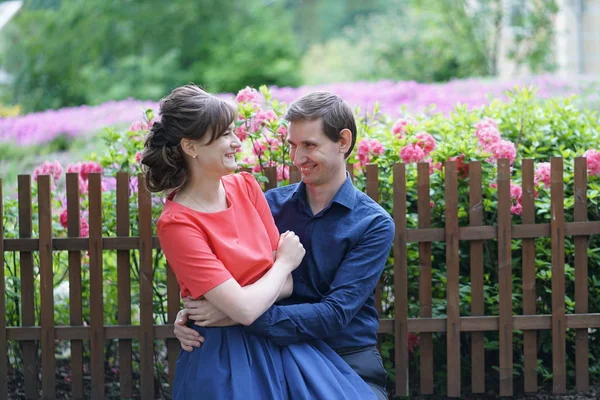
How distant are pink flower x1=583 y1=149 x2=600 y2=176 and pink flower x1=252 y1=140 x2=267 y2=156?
64.9 inches

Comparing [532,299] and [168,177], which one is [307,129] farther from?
[532,299]

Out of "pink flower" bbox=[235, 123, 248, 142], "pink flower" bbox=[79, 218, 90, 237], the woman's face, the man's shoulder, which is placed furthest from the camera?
"pink flower" bbox=[79, 218, 90, 237]

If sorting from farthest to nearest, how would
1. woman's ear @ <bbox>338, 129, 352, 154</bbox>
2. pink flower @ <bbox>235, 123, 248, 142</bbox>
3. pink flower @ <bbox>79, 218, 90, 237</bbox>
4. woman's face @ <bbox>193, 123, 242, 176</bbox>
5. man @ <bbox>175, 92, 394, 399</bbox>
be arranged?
pink flower @ <bbox>79, 218, 90, 237</bbox>, pink flower @ <bbox>235, 123, 248, 142</bbox>, woman's ear @ <bbox>338, 129, 352, 154</bbox>, man @ <bbox>175, 92, 394, 399</bbox>, woman's face @ <bbox>193, 123, 242, 176</bbox>

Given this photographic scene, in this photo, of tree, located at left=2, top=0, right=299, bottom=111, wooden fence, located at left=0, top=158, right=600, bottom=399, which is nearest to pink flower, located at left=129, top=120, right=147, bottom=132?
wooden fence, located at left=0, top=158, right=600, bottom=399

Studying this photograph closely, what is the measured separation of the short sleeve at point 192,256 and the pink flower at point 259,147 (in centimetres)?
146

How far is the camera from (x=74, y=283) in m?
4.04

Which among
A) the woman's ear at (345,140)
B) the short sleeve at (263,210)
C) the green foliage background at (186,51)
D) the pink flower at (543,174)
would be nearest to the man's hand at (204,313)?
the short sleeve at (263,210)

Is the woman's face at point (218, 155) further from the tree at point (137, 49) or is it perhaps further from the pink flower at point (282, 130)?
the tree at point (137, 49)

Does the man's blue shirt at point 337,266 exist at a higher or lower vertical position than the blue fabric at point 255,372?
higher

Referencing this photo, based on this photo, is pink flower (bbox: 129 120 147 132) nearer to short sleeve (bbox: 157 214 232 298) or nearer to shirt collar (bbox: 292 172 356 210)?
shirt collar (bbox: 292 172 356 210)

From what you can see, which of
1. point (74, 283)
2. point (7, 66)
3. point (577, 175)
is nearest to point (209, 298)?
point (74, 283)

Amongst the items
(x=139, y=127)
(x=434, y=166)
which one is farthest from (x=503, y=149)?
(x=139, y=127)

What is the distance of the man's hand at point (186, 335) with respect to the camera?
2.69 m

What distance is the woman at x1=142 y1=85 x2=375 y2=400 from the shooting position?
101 inches
